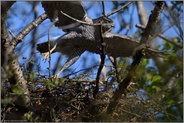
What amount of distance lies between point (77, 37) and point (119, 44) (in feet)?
1.80

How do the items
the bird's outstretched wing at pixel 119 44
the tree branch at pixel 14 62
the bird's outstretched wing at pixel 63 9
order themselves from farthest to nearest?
the bird's outstretched wing at pixel 119 44
the bird's outstretched wing at pixel 63 9
the tree branch at pixel 14 62

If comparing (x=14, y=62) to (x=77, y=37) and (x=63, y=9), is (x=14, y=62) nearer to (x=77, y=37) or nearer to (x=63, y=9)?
(x=63, y=9)

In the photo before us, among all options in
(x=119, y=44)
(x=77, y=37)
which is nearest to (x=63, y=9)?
(x=77, y=37)

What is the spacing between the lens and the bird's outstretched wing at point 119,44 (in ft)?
20.9

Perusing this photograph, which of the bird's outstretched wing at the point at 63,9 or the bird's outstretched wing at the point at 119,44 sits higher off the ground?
the bird's outstretched wing at the point at 63,9

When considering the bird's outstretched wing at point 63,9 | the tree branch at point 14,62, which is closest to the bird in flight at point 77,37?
the bird's outstretched wing at point 63,9

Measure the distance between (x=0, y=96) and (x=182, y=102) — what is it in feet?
5.60

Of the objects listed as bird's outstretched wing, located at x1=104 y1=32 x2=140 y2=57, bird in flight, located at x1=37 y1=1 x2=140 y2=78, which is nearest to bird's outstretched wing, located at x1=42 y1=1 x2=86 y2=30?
bird in flight, located at x1=37 y1=1 x2=140 y2=78

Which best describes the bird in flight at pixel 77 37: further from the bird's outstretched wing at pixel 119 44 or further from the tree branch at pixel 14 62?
the tree branch at pixel 14 62

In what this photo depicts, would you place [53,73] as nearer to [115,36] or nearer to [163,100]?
[115,36]

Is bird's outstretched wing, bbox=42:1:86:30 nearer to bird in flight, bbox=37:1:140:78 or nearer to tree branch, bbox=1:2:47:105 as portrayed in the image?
bird in flight, bbox=37:1:140:78

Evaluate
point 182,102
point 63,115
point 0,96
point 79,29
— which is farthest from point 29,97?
point 182,102

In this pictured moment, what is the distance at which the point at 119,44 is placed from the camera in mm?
6582

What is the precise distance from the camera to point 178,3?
490 cm
